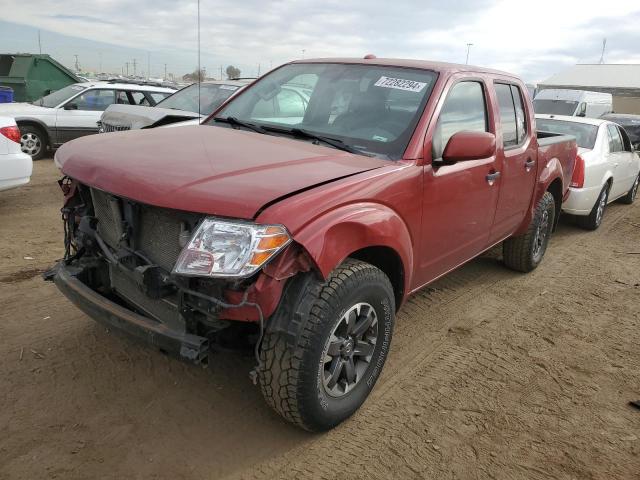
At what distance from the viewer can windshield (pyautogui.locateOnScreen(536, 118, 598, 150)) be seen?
24.6 feet

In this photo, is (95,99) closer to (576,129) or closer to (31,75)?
(31,75)

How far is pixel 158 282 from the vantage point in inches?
95.9

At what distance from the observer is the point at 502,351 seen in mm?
3723

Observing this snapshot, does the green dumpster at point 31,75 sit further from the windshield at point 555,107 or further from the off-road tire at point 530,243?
the windshield at point 555,107

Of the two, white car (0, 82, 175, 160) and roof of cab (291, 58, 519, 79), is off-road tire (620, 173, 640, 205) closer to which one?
roof of cab (291, 58, 519, 79)

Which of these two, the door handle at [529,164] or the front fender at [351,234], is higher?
the door handle at [529,164]

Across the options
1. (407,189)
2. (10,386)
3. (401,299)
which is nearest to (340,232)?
(407,189)

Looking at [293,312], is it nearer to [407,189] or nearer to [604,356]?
[407,189]

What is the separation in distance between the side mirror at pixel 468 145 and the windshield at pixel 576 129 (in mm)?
5209

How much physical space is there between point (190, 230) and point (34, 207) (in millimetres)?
5389

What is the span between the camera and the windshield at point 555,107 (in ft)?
54.7

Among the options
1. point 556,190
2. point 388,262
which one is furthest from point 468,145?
point 556,190

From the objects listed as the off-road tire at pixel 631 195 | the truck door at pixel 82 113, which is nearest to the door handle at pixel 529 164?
the off-road tire at pixel 631 195

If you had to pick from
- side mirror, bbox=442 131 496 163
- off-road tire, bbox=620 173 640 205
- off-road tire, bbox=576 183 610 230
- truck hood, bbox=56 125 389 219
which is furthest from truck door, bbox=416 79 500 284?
off-road tire, bbox=620 173 640 205
